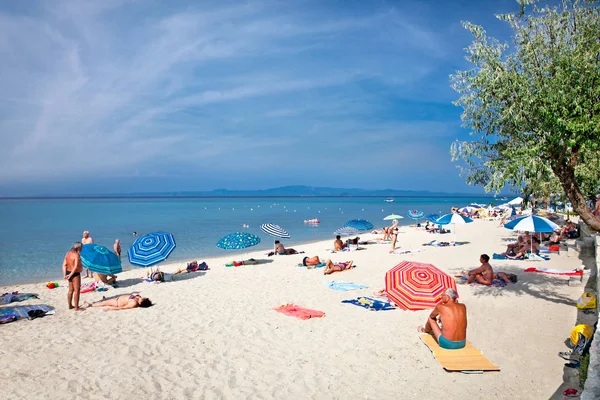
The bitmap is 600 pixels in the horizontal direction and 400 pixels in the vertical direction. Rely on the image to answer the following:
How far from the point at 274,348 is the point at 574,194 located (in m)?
6.25

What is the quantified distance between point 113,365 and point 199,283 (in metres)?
7.10

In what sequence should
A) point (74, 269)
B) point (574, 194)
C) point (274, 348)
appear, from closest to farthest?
point (274, 348) → point (574, 194) → point (74, 269)

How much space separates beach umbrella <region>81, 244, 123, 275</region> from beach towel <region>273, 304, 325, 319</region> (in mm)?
5216

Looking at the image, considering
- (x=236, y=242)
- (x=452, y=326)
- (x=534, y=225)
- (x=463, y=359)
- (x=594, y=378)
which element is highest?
(x=534, y=225)

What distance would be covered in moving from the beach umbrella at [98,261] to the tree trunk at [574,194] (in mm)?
11169

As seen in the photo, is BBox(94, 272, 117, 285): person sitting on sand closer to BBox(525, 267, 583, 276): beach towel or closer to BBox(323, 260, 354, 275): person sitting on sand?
BBox(323, 260, 354, 275): person sitting on sand

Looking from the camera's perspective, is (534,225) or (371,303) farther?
(534,225)

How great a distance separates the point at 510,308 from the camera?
9.33m

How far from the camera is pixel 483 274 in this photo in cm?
1168

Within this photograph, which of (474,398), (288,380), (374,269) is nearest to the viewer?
(474,398)

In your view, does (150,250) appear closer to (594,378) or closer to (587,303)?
(587,303)

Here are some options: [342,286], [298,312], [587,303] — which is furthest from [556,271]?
[298,312]

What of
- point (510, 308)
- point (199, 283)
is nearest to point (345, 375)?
point (510, 308)

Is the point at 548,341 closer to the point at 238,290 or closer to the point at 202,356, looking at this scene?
the point at 202,356
